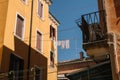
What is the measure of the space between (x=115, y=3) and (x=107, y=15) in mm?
628

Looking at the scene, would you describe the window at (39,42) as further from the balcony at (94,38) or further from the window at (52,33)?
the balcony at (94,38)

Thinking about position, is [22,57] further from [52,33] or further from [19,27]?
[52,33]

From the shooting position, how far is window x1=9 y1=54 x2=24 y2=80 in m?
18.9

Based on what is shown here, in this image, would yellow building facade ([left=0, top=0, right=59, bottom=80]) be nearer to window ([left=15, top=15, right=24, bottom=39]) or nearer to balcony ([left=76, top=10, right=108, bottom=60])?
window ([left=15, top=15, right=24, bottom=39])

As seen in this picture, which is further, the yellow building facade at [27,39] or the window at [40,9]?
the window at [40,9]

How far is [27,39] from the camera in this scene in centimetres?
2202

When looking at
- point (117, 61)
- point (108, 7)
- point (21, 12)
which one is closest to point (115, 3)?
point (108, 7)

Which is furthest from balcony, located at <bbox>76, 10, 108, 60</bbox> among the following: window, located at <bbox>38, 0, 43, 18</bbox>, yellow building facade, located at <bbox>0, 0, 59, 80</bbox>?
window, located at <bbox>38, 0, 43, 18</bbox>

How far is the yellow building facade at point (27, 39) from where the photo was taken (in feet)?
62.4

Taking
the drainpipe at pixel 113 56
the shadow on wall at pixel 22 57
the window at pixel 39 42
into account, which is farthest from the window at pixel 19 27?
the drainpipe at pixel 113 56

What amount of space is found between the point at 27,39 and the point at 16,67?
119 inches

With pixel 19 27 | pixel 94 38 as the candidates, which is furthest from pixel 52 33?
pixel 94 38

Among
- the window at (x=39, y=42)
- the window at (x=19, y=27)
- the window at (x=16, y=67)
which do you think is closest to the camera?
the window at (x=16, y=67)

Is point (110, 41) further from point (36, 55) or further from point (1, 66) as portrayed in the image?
point (36, 55)
